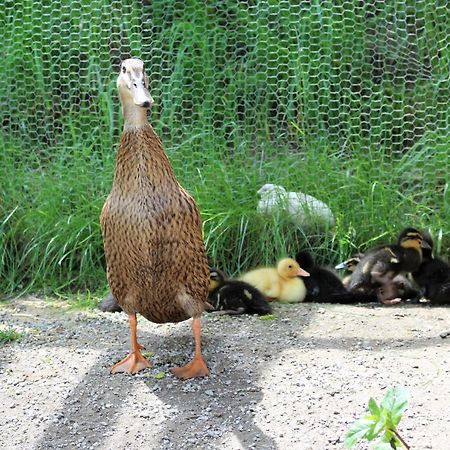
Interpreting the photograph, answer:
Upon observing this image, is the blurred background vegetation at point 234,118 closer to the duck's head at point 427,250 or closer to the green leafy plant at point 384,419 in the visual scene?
the duck's head at point 427,250

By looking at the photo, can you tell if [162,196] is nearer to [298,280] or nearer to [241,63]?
[298,280]

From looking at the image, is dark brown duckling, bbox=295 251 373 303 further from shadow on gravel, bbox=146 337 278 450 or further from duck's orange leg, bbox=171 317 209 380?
duck's orange leg, bbox=171 317 209 380

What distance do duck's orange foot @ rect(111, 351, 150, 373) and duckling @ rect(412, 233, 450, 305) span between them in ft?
6.26

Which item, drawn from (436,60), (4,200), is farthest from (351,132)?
(4,200)

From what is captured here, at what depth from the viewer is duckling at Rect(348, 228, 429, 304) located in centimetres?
598

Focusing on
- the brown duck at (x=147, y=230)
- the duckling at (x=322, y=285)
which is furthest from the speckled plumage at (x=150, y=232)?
the duckling at (x=322, y=285)

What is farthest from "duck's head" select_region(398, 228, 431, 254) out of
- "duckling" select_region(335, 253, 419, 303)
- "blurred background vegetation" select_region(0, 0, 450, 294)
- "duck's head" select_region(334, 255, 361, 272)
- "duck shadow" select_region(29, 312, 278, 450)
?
"duck shadow" select_region(29, 312, 278, 450)

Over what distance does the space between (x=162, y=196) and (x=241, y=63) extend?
2.90 metres

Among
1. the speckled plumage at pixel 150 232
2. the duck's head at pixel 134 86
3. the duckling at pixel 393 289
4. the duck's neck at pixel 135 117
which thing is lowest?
the duckling at pixel 393 289

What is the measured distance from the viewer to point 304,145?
7.07 meters

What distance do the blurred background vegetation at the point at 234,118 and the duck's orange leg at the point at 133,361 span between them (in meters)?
1.61

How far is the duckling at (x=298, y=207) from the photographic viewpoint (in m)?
6.59

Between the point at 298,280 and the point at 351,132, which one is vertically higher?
the point at 351,132

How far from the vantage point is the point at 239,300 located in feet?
18.7
